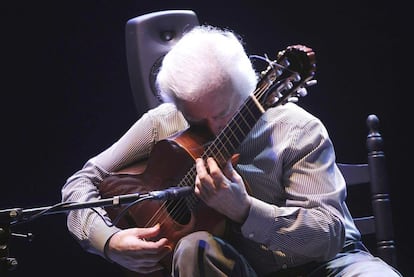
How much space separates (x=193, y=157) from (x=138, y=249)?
286 mm

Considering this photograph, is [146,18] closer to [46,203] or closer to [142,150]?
[142,150]

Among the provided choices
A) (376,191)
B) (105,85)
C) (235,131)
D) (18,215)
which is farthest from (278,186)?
(105,85)

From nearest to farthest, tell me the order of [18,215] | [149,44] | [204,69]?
[18,215]
[204,69]
[149,44]

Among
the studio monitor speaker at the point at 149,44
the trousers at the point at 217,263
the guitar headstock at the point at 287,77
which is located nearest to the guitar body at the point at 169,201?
the trousers at the point at 217,263

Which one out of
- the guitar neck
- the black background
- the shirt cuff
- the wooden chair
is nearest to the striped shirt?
the shirt cuff

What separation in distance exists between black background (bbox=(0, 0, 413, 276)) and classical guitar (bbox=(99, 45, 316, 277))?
890mm

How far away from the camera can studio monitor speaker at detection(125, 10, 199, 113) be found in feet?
8.46

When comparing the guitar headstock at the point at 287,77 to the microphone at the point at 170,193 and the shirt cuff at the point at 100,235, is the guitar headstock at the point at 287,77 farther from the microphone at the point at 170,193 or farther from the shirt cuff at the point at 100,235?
the shirt cuff at the point at 100,235

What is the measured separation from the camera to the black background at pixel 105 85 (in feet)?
9.60

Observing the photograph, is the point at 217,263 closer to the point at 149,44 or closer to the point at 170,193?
the point at 170,193

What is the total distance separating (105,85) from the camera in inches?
122

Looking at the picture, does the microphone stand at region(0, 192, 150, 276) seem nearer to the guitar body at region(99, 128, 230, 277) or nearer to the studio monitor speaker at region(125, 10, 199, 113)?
the guitar body at region(99, 128, 230, 277)

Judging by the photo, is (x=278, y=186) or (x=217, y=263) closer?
(x=217, y=263)

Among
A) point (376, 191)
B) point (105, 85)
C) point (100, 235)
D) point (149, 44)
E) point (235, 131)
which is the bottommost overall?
point (376, 191)
